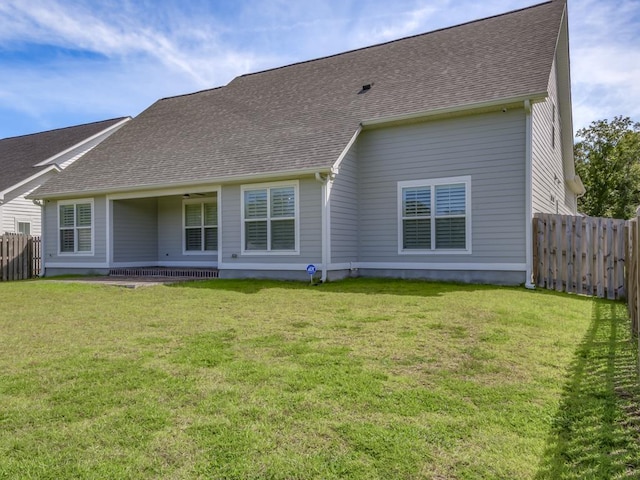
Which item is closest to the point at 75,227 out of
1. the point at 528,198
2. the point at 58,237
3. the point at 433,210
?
the point at 58,237

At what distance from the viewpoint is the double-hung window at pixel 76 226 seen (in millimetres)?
13711

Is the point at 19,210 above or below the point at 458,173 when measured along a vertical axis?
below

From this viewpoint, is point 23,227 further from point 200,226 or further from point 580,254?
point 580,254

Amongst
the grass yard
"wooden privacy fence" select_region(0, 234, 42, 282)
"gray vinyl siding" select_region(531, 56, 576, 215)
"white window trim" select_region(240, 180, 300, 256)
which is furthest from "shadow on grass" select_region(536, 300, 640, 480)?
"wooden privacy fence" select_region(0, 234, 42, 282)

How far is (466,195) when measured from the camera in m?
10.1

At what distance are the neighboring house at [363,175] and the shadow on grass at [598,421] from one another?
565 centimetres

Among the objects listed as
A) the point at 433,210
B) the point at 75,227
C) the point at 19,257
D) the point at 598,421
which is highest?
the point at 433,210

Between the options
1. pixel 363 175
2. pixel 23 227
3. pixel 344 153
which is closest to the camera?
pixel 344 153

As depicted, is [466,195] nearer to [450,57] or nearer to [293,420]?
[450,57]

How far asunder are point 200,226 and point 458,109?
8371 millimetres

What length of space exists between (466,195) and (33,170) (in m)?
17.8

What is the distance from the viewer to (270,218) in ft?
36.1

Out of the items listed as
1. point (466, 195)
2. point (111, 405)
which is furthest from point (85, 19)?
point (111, 405)

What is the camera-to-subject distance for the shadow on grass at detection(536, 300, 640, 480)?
2291mm
